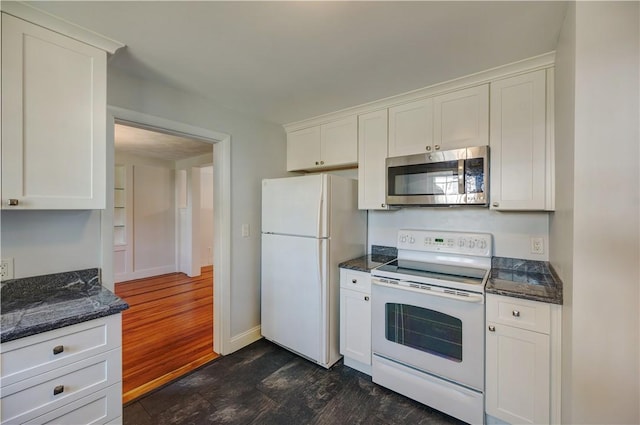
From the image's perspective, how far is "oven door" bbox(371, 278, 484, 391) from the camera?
169 cm

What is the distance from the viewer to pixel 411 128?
7.44ft

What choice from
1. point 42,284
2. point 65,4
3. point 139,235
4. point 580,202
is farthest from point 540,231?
point 139,235

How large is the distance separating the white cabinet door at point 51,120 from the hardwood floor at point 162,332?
1.54 meters

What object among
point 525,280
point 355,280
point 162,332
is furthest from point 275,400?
point 525,280

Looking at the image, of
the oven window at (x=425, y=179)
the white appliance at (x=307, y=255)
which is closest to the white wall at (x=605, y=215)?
the oven window at (x=425, y=179)

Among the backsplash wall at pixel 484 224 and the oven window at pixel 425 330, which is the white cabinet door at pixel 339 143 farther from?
the oven window at pixel 425 330

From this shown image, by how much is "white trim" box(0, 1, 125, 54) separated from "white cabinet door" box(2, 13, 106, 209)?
0.02 m

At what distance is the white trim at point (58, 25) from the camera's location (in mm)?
1273

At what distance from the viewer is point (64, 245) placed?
163 cm

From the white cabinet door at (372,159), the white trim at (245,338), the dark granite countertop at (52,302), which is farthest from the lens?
the white trim at (245,338)

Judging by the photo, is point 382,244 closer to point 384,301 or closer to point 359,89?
point 384,301

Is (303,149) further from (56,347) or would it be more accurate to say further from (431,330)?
(56,347)

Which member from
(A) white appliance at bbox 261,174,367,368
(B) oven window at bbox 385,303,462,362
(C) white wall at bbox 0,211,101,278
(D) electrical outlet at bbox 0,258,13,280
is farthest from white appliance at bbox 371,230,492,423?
(D) electrical outlet at bbox 0,258,13,280

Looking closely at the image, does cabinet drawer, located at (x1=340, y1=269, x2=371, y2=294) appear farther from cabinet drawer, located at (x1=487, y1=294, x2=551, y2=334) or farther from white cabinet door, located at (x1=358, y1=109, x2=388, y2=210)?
cabinet drawer, located at (x1=487, y1=294, x2=551, y2=334)
